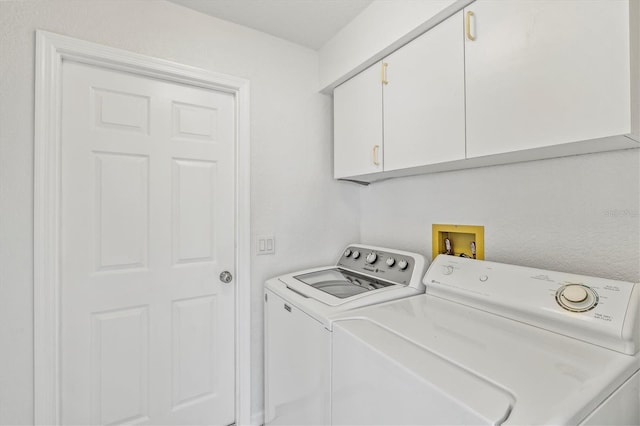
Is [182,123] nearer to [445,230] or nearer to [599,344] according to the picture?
[445,230]

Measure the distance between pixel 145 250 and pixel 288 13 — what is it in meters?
1.50

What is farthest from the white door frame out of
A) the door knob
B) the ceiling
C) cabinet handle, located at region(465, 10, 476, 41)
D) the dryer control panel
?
the dryer control panel

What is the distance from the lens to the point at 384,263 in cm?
167

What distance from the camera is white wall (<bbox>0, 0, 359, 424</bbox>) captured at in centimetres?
120

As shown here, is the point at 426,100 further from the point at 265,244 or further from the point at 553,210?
the point at 265,244

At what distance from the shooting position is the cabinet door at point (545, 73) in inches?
31.9

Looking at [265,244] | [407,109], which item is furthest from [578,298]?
[265,244]

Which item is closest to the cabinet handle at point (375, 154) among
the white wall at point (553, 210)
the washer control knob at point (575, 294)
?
the white wall at point (553, 210)

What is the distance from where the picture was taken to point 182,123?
1.62m

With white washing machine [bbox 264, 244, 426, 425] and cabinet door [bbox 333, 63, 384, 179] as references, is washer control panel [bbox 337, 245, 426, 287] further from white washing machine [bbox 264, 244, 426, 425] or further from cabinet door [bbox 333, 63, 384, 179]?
cabinet door [bbox 333, 63, 384, 179]

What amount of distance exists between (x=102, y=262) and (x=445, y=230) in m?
1.75

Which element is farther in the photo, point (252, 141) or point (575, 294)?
point (252, 141)

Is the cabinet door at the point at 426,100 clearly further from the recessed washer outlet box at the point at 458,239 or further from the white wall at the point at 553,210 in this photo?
the recessed washer outlet box at the point at 458,239

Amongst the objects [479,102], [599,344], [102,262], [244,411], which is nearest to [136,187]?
[102,262]
